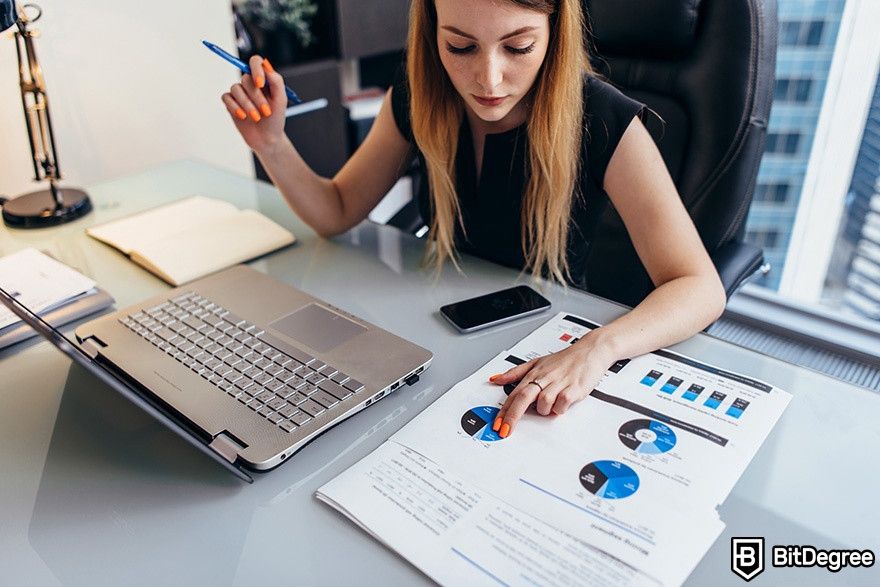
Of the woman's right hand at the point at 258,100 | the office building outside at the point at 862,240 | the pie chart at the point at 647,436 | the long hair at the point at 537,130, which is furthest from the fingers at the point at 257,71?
the office building outside at the point at 862,240

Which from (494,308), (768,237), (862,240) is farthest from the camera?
(768,237)

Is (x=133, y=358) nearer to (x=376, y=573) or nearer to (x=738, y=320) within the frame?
(x=376, y=573)

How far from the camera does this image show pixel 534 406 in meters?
0.75

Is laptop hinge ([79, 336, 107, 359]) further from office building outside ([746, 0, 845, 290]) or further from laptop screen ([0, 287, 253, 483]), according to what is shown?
office building outside ([746, 0, 845, 290])

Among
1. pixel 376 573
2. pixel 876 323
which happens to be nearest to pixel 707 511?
pixel 376 573

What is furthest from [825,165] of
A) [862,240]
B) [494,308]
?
[494,308]

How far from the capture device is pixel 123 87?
1591 millimetres

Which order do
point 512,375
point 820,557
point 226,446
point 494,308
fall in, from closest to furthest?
1. point 820,557
2. point 226,446
3. point 512,375
4. point 494,308

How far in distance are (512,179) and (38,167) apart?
0.85 meters

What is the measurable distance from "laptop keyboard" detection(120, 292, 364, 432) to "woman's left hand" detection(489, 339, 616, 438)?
0.16 meters

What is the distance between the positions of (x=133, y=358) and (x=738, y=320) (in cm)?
164

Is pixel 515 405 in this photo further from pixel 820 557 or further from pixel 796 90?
pixel 796 90

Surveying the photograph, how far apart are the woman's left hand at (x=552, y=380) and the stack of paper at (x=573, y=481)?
12 mm

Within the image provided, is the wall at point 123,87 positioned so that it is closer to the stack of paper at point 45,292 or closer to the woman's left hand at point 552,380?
the stack of paper at point 45,292
